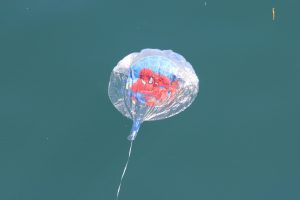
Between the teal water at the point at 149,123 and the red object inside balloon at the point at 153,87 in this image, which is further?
the red object inside balloon at the point at 153,87

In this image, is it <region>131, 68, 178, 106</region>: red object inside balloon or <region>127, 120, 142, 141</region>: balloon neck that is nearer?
<region>127, 120, 142, 141</region>: balloon neck

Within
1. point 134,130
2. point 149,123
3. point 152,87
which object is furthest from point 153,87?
point 134,130

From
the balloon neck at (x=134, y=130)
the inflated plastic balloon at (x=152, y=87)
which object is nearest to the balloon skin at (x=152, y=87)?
the inflated plastic balloon at (x=152, y=87)

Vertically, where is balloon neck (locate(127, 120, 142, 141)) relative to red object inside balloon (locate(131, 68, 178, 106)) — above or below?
below

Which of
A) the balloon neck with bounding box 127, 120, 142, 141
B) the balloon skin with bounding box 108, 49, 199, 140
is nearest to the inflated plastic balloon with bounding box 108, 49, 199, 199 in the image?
the balloon skin with bounding box 108, 49, 199, 140

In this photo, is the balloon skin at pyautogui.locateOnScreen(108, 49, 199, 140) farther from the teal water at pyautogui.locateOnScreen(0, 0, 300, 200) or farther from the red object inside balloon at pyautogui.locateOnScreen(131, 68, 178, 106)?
the teal water at pyautogui.locateOnScreen(0, 0, 300, 200)

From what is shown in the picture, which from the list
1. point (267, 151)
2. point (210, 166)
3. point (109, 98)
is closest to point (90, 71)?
point (109, 98)

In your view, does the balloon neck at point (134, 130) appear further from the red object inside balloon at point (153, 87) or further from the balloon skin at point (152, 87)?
the red object inside balloon at point (153, 87)

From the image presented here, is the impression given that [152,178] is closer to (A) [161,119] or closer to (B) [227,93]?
(A) [161,119]
